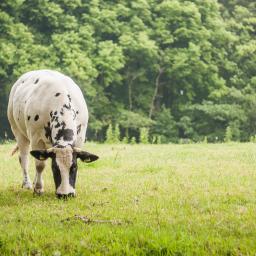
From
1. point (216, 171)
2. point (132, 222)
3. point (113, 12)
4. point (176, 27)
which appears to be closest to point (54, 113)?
point (132, 222)

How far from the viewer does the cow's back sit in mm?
9812

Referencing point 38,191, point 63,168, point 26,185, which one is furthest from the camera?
point 26,185

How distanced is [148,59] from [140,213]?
41.4 m

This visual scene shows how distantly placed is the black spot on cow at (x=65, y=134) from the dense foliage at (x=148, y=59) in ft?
107

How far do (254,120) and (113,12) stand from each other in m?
15.6

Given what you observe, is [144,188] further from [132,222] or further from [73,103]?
[132,222]

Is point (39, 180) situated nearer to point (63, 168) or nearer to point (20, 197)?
point (20, 197)

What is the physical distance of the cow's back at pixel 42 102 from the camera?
9.81 meters

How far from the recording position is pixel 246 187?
32.3 ft

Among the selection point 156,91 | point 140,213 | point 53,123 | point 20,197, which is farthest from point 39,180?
point 156,91

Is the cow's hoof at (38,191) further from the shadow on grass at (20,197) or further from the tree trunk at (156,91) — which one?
the tree trunk at (156,91)

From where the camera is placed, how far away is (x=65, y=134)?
30.6 feet

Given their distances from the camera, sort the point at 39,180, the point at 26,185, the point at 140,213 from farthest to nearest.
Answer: the point at 26,185
the point at 39,180
the point at 140,213

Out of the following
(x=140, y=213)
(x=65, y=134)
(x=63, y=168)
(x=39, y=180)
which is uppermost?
(x=65, y=134)
